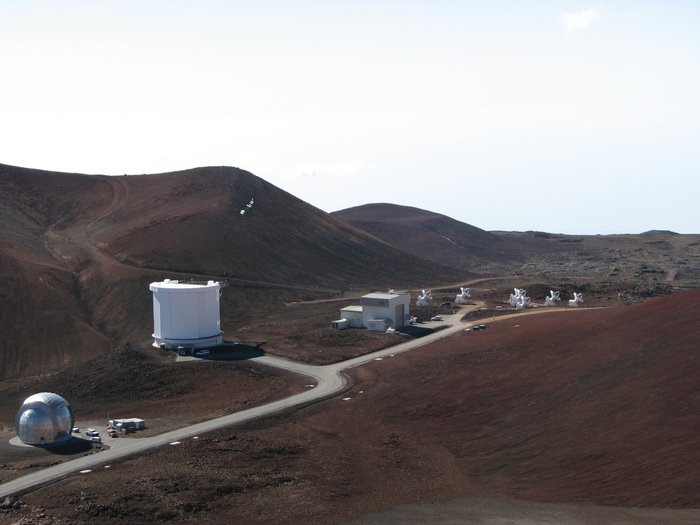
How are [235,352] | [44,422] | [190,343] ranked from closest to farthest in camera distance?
[44,422] < [235,352] < [190,343]

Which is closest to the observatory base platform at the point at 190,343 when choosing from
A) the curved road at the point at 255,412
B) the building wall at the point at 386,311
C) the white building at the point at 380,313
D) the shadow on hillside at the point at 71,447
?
the curved road at the point at 255,412

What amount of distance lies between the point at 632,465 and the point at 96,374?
36.5 m

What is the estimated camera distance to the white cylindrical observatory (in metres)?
61.2

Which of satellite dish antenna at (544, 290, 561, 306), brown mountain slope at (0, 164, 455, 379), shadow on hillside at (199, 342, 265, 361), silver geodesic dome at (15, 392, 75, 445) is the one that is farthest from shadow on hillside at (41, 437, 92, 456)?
satellite dish antenna at (544, 290, 561, 306)

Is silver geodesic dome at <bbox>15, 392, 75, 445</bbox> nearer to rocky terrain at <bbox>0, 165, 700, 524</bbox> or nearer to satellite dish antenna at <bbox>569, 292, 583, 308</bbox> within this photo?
rocky terrain at <bbox>0, 165, 700, 524</bbox>

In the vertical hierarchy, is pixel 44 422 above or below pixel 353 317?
below

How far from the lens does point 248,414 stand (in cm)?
4400

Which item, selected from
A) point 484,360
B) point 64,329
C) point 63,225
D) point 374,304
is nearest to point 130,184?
point 63,225

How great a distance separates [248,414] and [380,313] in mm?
23526

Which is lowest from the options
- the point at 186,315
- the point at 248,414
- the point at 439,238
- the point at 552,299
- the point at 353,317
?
the point at 248,414

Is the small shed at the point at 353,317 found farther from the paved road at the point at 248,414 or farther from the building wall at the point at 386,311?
the paved road at the point at 248,414

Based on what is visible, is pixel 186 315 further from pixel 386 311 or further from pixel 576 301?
pixel 576 301

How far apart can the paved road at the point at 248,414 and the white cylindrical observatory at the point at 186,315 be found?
6050 millimetres

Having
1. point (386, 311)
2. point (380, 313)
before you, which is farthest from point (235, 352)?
point (386, 311)
